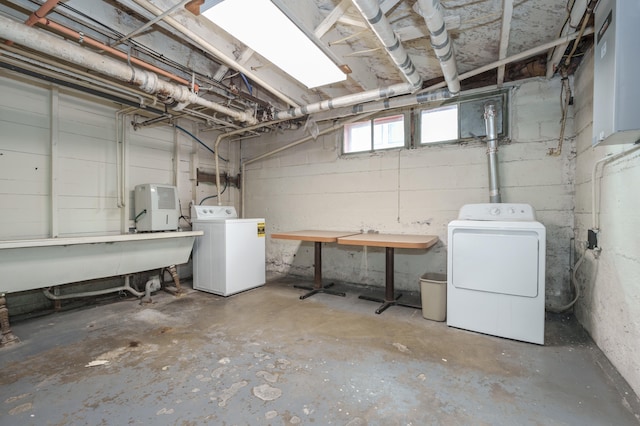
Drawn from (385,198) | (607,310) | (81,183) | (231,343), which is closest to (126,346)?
(231,343)

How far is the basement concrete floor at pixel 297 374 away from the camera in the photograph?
151cm

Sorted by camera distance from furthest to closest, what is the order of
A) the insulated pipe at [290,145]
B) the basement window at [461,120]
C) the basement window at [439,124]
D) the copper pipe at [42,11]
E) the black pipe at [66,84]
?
the insulated pipe at [290,145] < the basement window at [439,124] < the basement window at [461,120] < the black pipe at [66,84] < the copper pipe at [42,11]

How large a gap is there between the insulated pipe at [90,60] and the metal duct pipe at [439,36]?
2287 millimetres

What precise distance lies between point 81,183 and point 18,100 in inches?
36.5

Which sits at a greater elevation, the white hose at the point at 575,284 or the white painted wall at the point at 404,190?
the white painted wall at the point at 404,190

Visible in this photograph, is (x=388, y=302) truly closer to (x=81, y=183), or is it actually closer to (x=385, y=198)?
(x=385, y=198)

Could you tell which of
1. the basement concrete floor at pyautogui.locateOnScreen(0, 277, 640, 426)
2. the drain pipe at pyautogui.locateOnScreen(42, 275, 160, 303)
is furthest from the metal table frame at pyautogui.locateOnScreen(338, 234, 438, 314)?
the drain pipe at pyautogui.locateOnScreen(42, 275, 160, 303)

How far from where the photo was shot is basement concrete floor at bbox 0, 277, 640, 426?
59.3 inches

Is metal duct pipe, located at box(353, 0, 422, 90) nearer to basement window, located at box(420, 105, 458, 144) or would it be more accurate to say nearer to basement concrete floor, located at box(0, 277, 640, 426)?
basement window, located at box(420, 105, 458, 144)

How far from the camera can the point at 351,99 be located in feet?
10.3

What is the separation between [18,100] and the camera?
9.18 ft

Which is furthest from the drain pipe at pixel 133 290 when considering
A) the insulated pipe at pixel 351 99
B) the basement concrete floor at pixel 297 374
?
the insulated pipe at pixel 351 99

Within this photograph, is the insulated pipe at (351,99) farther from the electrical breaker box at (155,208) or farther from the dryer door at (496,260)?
the electrical breaker box at (155,208)

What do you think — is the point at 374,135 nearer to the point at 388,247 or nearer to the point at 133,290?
the point at 388,247
